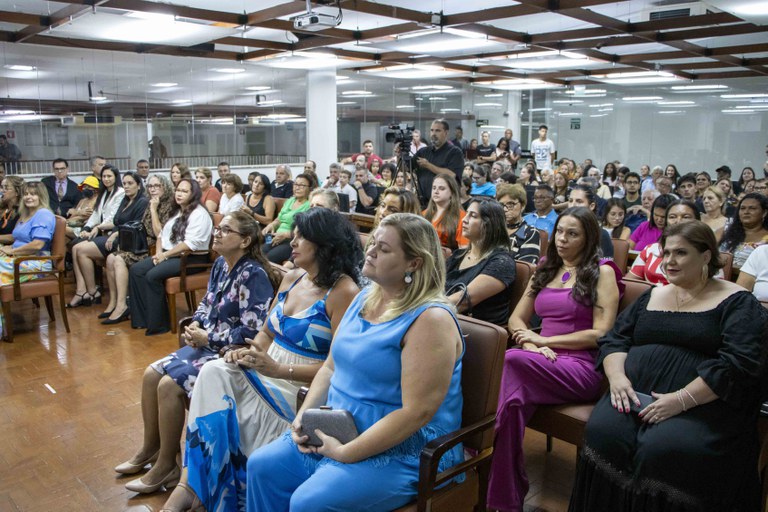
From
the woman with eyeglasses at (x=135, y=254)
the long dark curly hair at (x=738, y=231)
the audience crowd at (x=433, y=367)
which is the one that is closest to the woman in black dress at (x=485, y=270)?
the audience crowd at (x=433, y=367)

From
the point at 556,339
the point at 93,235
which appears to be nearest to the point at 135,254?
the point at 93,235

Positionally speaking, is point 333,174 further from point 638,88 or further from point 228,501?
point 638,88

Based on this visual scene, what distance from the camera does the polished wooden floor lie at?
107 inches

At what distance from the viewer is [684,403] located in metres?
2.11

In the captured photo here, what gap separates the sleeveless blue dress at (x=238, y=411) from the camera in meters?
2.31

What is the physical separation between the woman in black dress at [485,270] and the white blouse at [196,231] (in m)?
2.56

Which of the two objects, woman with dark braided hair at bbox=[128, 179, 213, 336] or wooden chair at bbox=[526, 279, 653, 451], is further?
woman with dark braided hair at bbox=[128, 179, 213, 336]

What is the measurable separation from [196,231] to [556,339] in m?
3.34

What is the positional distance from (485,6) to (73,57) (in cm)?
628

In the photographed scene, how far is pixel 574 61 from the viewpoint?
10.0m

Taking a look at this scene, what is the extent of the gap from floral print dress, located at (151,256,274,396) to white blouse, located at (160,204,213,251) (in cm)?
221

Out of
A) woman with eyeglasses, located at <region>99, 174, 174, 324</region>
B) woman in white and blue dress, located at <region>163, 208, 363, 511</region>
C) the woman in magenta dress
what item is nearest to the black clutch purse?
woman in white and blue dress, located at <region>163, 208, 363, 511</region>

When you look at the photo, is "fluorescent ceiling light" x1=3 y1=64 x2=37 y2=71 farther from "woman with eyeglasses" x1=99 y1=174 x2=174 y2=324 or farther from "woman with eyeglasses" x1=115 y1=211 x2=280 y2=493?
"woman with eyeglasses" x1=115 y1=211 x2=280 y2=493

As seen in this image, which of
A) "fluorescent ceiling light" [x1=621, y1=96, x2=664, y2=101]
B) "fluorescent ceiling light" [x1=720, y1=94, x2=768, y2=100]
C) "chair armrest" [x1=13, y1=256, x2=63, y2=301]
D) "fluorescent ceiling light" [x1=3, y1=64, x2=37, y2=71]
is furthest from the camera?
"fluorescent ceiling light" [x1=621, y1=96, x2=664, y2=101]
